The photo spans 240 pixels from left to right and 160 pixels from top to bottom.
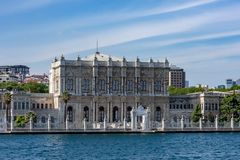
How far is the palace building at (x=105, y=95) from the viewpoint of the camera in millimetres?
104500

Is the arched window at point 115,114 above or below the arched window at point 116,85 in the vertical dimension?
below

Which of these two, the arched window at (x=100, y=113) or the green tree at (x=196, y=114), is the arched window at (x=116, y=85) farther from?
the green tree at (x=196, y=114)

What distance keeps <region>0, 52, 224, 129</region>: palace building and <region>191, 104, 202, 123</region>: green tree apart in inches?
41.6

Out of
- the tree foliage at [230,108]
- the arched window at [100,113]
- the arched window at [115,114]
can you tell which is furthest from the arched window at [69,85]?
the tree foliage at [230,108]

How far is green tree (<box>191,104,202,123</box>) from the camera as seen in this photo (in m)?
105

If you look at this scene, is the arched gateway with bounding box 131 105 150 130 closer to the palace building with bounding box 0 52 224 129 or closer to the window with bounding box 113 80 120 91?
the palace building with bounding box 0 52 224 129

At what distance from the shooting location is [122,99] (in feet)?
355

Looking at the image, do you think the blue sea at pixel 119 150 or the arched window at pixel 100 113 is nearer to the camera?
the blue sea at pixel 119 150

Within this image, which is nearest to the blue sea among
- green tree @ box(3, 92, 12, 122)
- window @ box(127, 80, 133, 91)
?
green tree @ box(3, 92, 12, 122)

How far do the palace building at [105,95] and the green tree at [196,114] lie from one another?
1058 millimetres

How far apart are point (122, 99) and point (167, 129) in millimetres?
19358

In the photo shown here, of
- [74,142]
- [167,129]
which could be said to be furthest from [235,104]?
[74,142]

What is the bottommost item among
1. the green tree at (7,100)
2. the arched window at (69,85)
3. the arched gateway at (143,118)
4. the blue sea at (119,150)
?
the blue sea at (119,150)

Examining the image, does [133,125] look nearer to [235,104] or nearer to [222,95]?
[235,104]
